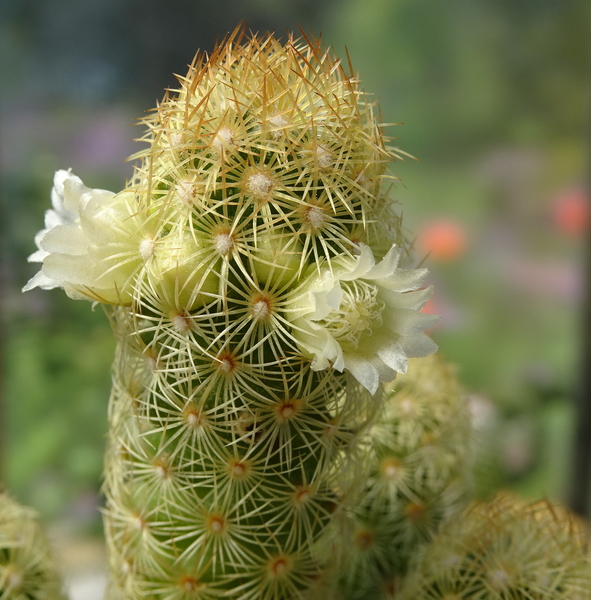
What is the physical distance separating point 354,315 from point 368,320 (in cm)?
1

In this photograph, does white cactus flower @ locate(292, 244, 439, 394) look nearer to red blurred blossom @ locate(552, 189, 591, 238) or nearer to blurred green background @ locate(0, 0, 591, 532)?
blurred green background @ locate(0, 0, 591, 532)

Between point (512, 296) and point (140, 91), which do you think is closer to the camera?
point (140, 91)

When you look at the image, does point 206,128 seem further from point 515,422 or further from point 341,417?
point 515,422

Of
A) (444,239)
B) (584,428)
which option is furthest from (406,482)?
(584,428)

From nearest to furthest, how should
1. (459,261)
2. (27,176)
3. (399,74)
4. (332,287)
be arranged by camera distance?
(332,287)
(27,176)
(399,74)
(459,261)

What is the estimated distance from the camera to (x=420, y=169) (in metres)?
1.68

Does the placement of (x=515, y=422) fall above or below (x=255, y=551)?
above

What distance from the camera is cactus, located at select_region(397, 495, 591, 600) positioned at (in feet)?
1.67

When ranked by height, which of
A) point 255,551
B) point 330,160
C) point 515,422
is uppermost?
point 515,422

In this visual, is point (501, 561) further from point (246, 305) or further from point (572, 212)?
point (572, 212)

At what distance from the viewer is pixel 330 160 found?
403 millimetres

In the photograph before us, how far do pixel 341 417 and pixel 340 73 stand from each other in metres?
0.24

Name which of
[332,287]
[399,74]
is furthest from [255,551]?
[399,74]

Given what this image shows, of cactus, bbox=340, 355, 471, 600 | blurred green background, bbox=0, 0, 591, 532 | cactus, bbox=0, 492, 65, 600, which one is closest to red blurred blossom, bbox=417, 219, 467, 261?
blurred green background, bbox=0, 0, 591, 532
